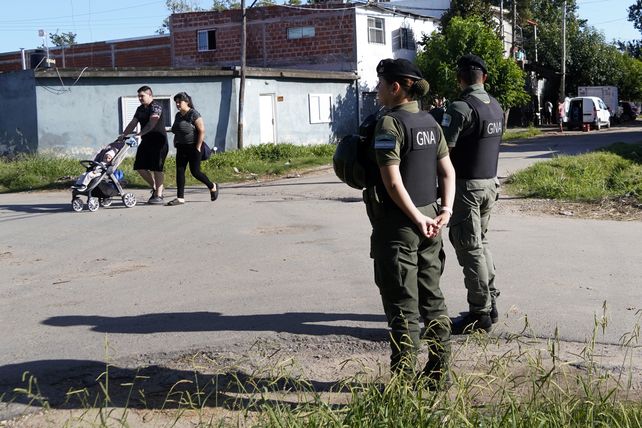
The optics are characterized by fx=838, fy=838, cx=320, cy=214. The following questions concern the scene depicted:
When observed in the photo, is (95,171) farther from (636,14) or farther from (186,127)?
(636,14)

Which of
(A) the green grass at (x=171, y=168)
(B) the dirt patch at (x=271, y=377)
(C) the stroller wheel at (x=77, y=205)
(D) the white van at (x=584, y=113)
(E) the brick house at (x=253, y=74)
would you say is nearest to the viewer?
(B) the dirt patch at (x=271, y=377)

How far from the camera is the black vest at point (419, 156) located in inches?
185

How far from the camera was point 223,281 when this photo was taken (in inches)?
315

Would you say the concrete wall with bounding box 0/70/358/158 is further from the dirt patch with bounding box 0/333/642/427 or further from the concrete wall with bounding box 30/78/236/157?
the dirt patch with bounding box 0/333/642/427

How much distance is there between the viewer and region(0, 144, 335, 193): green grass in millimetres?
18953

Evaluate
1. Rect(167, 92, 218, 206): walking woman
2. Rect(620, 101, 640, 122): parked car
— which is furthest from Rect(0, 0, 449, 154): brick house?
Rect(620, 101, 640, 122): parked car

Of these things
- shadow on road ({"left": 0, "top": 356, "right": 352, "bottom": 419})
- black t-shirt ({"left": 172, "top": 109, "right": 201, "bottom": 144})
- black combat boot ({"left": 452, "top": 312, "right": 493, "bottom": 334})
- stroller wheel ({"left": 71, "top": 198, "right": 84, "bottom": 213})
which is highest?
black t-shirt ({"left": 172, "top": 109, "right": 201, "bottom": 144})

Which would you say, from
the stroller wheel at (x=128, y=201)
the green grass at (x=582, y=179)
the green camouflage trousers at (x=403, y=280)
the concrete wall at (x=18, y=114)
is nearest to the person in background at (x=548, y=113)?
the green grass at (x=582, y=179)

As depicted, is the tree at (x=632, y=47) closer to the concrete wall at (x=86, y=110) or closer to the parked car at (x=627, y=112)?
the parked car at (x=627, y=112)

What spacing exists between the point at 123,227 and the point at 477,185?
671cm

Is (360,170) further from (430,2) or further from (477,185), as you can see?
(430,2)

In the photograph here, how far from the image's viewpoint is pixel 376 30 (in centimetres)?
3741

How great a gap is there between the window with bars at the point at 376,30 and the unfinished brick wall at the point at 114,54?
12.7m

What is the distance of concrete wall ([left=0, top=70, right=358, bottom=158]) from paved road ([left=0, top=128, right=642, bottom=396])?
11.2 m
